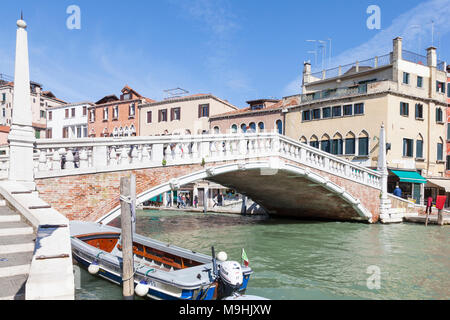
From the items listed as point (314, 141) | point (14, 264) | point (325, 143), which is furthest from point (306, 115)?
point (14, 264)

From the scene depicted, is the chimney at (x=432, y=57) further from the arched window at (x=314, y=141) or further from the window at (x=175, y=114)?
the window at (x=175, y=114)

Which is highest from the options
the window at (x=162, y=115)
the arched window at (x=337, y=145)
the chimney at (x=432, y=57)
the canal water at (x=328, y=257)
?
the chimney at (x=432, y=57)

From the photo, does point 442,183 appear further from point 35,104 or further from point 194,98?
point 35,104

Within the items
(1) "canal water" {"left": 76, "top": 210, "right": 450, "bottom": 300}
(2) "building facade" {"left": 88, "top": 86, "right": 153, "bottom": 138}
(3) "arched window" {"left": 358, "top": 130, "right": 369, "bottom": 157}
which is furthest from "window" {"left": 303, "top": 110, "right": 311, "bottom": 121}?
(2) "building facade" {"left": 88, "top": 86, "right": 153, "bottom": 138}

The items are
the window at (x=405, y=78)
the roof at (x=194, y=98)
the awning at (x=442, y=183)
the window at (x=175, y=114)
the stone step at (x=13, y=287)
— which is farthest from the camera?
the window at (x=175, y=114)

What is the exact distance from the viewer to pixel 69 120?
27969 mm

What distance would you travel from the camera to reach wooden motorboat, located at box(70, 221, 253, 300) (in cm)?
457

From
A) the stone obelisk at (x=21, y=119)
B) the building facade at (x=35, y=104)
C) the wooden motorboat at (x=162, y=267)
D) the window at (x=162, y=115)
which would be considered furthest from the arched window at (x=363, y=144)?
the building facade at (x=35, y=104)

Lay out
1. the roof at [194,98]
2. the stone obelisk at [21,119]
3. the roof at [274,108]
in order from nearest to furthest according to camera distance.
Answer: the stone obelisk at [21,119] → the roof at [274,108] → the roof at [194,98]

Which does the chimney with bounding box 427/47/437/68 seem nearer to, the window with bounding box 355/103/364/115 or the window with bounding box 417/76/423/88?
the window with bounding box 417/76/423/88

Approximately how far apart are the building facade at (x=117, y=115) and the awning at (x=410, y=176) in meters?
17.4

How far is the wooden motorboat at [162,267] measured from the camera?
15.0 ft

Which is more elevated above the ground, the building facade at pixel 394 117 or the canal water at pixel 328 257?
the building facade at pixel 394 117
